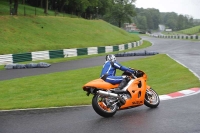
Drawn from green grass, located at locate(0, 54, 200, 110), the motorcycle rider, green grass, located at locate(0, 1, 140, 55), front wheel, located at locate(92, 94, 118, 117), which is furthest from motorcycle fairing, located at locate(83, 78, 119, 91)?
green grass, located at locate(0, 1, 140, 55)

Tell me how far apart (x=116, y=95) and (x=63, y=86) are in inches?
252

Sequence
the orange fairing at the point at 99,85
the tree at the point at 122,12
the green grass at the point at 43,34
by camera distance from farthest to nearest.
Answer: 1. the tree at the point at 122,12
2. the green grass at the point at 43,34
3. the orange fairing at the point at 99,85

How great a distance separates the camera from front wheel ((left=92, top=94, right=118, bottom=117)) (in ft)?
25.4

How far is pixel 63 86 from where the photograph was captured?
14.1 meters

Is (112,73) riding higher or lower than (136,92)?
higher

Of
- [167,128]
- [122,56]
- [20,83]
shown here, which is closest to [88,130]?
[167,128]

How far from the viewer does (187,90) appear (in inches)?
452

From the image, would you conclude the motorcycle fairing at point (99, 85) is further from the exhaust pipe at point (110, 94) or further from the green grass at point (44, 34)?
the green grass at point (44, 34)

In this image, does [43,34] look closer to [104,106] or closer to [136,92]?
[136,92]

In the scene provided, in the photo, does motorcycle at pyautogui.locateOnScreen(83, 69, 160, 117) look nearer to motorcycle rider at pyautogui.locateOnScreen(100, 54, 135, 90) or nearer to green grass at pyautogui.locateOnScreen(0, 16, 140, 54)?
motorcycle rider at pyautogui.locateOnScreen(100, 54, 135, 90)

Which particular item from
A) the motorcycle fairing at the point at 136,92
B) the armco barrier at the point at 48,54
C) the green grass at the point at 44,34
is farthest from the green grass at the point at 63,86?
the green grass at the point at 44,34

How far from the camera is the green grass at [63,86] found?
10172mm

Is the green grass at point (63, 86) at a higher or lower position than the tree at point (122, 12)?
lower

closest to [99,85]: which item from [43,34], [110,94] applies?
[110,94]
